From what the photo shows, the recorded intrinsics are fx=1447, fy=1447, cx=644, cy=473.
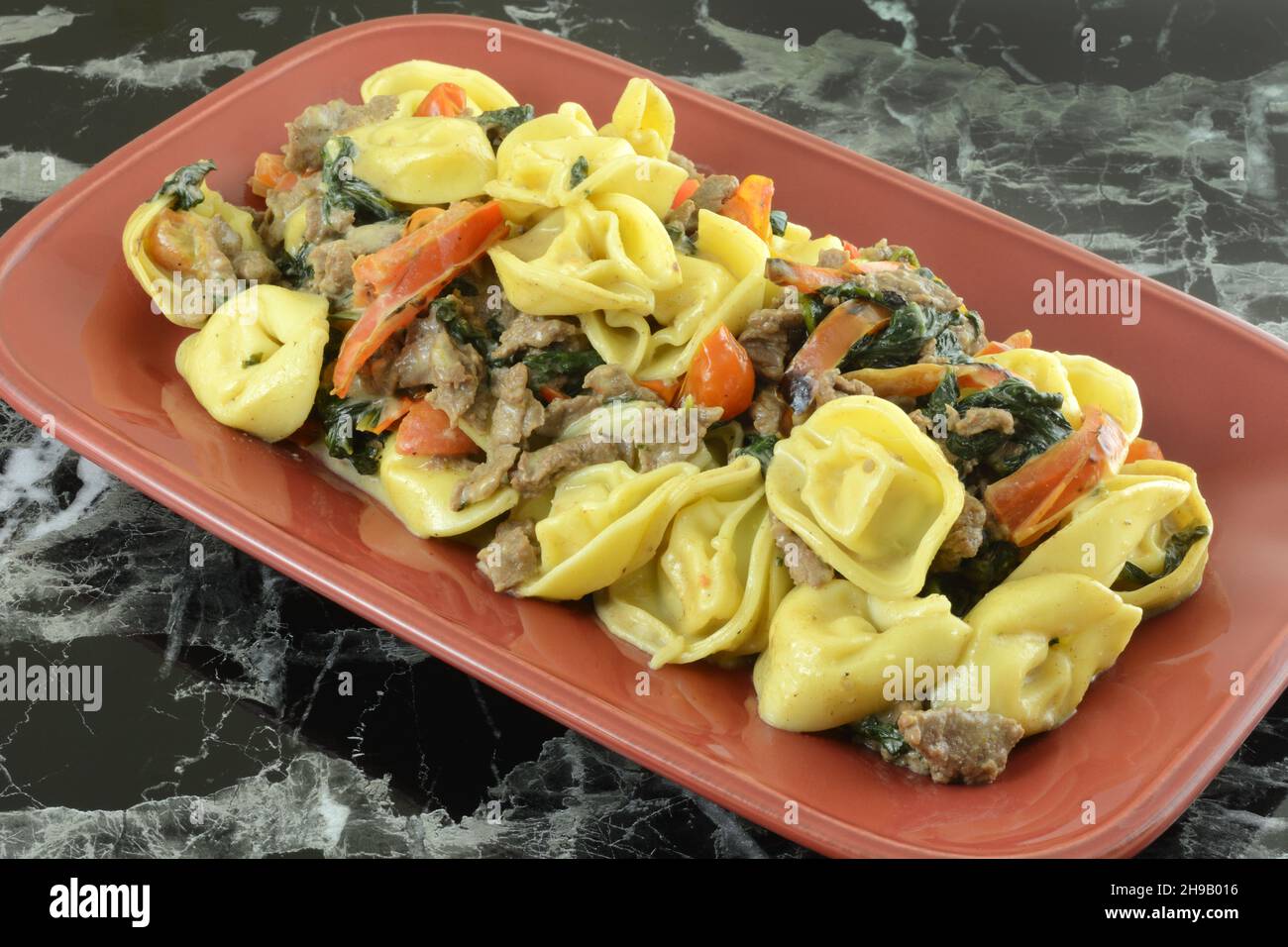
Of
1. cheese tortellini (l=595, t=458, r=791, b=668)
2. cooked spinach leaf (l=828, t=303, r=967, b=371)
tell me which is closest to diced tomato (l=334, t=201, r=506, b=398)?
cheese tortellini (l=595, t=458, r=791, b=668)

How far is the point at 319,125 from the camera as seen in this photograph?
16.4ft

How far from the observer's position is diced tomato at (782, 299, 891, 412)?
4039 millimetres

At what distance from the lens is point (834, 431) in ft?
12.6

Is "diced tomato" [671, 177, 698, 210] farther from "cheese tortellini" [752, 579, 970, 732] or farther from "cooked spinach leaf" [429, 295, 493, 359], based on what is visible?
"cheese tortellini" [752, 579, 970, 732]

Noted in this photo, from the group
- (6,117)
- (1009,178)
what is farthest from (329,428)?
(1009,178)

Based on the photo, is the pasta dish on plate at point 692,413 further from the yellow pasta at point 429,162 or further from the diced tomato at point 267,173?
the diced tomato at point 267,173

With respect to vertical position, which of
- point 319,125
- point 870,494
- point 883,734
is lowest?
point 883,734

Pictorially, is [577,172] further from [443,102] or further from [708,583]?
[708,583]

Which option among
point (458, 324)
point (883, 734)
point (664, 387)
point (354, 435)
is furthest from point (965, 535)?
point (354, 435)

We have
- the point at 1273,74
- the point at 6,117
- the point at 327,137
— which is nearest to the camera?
the point at 327,137

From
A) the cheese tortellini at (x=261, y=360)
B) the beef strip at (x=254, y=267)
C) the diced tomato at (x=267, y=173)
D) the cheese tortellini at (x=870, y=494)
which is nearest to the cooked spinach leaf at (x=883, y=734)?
the cheese tortellini at (x=870, y=494)

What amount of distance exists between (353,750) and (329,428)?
108 centimetres

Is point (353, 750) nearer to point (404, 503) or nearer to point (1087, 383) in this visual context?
point (404, 503)

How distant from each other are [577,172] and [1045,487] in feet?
5.55
